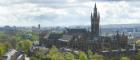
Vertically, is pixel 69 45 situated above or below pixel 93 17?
below

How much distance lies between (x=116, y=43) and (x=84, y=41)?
7.17 m

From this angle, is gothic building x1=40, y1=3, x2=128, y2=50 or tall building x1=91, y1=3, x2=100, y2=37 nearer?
gothic building x1=40, y1=3, x2=128, y2=50

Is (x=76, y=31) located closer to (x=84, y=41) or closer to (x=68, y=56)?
(x=84, y=41)

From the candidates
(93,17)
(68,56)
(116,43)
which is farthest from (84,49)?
(68,56)

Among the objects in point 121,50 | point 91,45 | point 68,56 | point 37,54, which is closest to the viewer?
point 68,56

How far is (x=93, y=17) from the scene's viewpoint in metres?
103

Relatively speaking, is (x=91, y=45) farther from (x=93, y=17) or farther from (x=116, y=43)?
(x=93, y=17)

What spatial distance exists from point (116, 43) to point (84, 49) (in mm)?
7499

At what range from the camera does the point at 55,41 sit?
10462cm

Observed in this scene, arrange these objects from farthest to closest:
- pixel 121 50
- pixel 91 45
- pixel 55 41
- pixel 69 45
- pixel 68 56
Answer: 1. pixel 55 41
2. pixel 69 45
3. pixel 91 45
4. pixel 121 50
5. pixel 68 56

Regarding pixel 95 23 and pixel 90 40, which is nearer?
pixel 90 40

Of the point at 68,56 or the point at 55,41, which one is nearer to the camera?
the point at 68,56

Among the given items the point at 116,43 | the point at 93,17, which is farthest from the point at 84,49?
the point at 93,17

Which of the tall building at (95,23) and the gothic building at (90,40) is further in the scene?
the tall building at (95,23)
